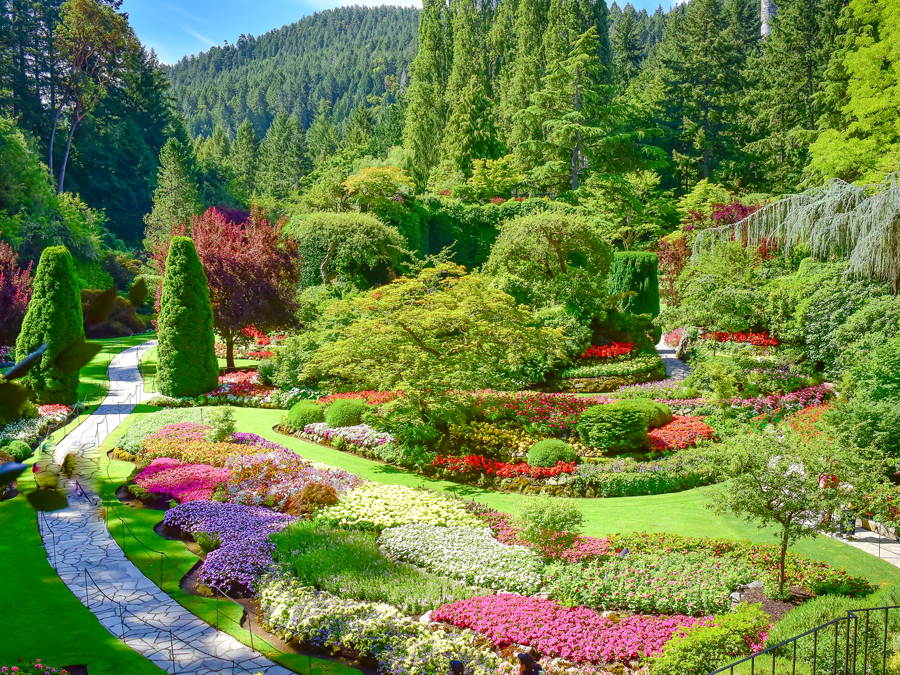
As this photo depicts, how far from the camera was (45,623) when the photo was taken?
7.53m

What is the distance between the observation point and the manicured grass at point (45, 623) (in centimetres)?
684

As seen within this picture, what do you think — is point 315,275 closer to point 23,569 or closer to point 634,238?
point 634,238

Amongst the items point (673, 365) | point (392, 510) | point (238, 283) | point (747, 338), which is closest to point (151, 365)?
point (238, 283)

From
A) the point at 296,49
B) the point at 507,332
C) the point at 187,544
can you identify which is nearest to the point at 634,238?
the point at 507,332

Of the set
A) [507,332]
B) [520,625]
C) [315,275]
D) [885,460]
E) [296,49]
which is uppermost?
[296,49]

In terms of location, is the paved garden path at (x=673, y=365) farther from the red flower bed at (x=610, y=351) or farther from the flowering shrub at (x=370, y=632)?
the flowering shrub at (x=370, y=632)

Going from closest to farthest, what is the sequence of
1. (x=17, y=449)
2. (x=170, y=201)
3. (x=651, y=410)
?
(x=17, y=449) → (x=651, y=410) → (x=170, y=201)

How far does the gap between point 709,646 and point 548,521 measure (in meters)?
2.99

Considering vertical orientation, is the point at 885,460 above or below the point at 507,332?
below

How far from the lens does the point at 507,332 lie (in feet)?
48.5

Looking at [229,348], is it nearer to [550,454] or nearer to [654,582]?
[550,454]

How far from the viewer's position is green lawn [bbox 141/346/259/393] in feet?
66.2

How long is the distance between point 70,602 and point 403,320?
8457mm

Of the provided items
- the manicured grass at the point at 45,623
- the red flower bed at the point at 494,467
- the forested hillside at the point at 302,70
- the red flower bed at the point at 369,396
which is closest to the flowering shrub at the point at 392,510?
the red flower bed at the point at 494,467
